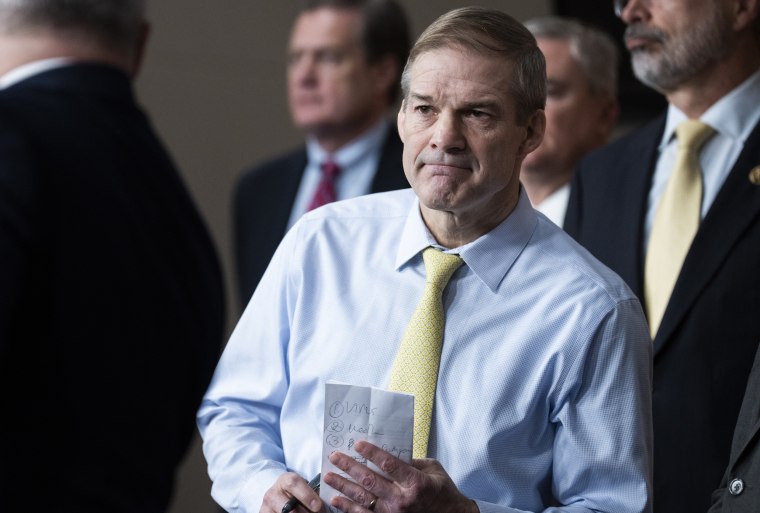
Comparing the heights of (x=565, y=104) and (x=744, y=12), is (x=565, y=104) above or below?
below

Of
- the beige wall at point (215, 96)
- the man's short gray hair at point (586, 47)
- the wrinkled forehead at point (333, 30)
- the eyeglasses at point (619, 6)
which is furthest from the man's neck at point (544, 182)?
the beige wall at point (215, 96)

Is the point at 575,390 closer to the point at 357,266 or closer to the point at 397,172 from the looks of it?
the point at 357,266

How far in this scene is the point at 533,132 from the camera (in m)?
2.19

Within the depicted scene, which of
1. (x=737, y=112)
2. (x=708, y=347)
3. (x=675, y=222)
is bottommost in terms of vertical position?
(x=708, y=347)

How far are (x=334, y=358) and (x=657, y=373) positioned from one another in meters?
0.82

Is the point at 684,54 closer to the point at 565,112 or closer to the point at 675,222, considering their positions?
the point at 675,222

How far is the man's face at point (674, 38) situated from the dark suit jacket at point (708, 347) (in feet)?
0.94

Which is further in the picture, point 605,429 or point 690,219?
point 690,219

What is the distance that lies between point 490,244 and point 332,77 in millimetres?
2085

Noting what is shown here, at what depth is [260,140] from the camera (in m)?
5.32

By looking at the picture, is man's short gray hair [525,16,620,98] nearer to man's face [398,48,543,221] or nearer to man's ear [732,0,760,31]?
man's ear [732,0,760,31]

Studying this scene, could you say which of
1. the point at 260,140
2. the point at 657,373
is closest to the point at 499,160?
the point at 657,373

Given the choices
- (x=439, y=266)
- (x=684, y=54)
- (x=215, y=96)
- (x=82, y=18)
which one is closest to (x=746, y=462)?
(x=439, y=266)

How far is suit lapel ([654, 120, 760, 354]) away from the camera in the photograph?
250 centimetres
